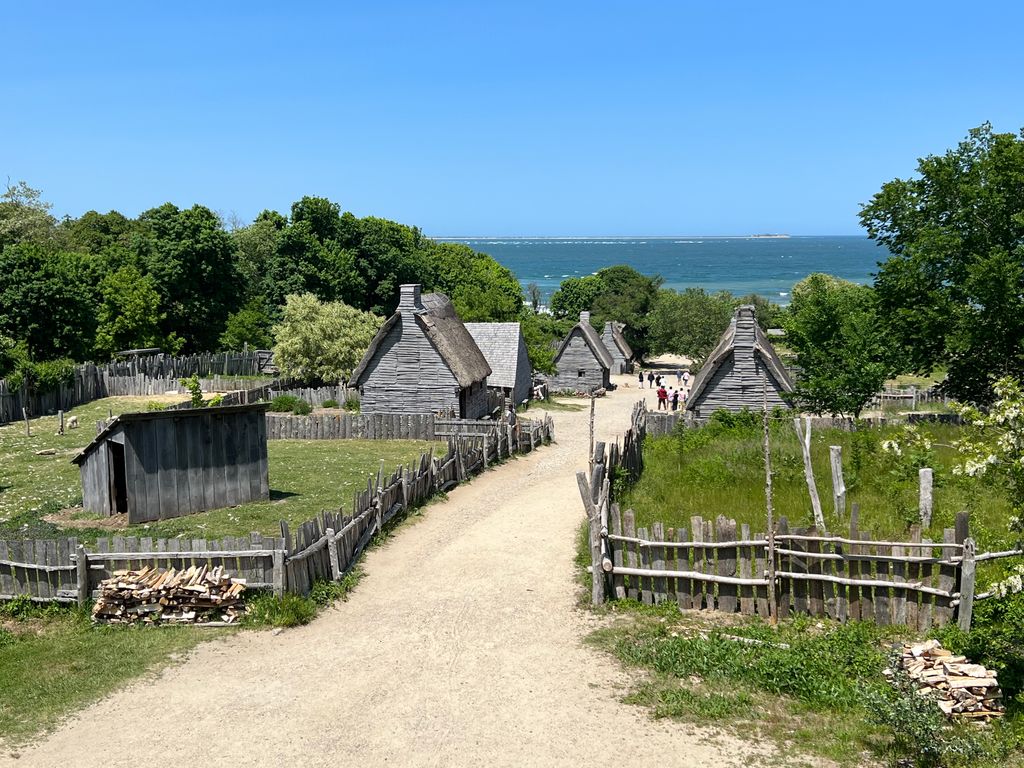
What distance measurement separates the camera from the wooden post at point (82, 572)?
16.1m

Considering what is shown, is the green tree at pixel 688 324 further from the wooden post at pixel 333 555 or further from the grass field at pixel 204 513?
the wooden post at pixel 333 555

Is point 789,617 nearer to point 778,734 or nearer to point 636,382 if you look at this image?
point 778,734

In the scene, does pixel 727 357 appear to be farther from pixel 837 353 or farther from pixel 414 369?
pixel 414 369

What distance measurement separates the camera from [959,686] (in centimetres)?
1170

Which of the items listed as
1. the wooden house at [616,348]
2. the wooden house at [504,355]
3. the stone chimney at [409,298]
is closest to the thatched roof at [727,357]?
the stone chimney at [409,298]

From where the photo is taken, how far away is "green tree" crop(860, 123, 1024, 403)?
31484mm

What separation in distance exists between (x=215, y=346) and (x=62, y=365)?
22050mm

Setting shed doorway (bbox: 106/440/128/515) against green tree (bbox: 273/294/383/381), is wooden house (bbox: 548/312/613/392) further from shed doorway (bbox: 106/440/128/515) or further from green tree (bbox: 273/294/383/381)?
shed doorway (bbox: 106/440/128/515)

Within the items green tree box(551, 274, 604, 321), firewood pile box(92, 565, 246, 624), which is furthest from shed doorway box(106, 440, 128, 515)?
green tree box(551, 274, 604, 321)

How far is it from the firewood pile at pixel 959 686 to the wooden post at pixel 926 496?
581 cm

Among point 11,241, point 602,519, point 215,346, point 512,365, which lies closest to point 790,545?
point 602,519

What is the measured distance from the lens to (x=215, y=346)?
65812 mm

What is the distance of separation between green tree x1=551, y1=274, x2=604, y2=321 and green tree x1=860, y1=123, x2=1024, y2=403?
204 ft

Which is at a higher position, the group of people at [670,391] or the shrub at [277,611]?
the group of people at [670,391]
